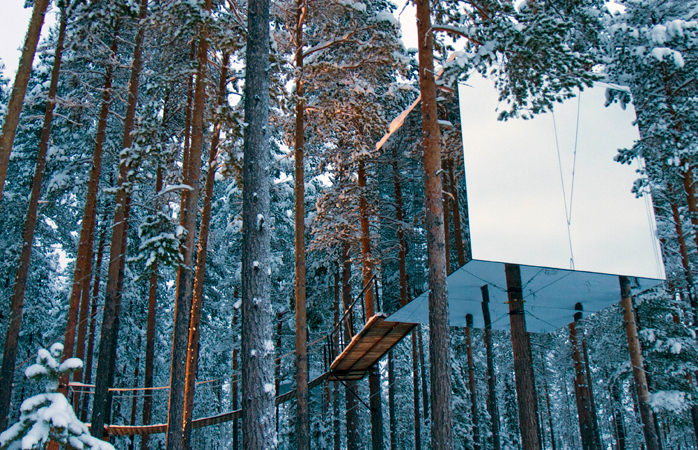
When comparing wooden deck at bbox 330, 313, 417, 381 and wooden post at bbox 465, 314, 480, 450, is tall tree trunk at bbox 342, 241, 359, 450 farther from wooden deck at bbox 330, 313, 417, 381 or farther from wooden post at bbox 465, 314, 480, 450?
wooden post at bbox 465, 314, 480, 450

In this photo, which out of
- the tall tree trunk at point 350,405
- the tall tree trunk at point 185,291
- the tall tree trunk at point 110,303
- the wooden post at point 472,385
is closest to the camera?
the tall tree trunk at point 185,291

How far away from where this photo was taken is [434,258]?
7.58 metres

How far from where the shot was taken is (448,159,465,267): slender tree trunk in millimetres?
8453

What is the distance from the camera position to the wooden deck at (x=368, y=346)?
10.9 metres

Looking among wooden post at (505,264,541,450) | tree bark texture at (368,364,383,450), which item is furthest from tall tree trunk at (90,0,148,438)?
wooden post at (505,264,541,450)

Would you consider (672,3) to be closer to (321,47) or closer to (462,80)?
(462,80)

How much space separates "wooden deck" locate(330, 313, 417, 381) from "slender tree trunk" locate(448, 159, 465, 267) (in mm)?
2763

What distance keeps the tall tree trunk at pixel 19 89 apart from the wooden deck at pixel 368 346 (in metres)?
7.30

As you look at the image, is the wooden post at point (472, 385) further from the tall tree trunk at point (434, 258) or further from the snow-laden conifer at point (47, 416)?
the snow-laden conifer at point (47, 416)

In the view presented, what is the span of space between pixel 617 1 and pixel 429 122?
9.49 meters

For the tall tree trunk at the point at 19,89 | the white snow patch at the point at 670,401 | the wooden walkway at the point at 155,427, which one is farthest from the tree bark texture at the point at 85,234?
the white snow patch at the point at 670,401

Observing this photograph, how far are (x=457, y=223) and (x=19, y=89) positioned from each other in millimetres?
7725

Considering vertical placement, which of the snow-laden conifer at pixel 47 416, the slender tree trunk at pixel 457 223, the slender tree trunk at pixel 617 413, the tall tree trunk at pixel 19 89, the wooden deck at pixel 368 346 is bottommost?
the slender tree trunk at pixel 617 413

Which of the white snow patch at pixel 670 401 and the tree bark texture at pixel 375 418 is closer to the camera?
the tree bark texture at pixel 375 418
